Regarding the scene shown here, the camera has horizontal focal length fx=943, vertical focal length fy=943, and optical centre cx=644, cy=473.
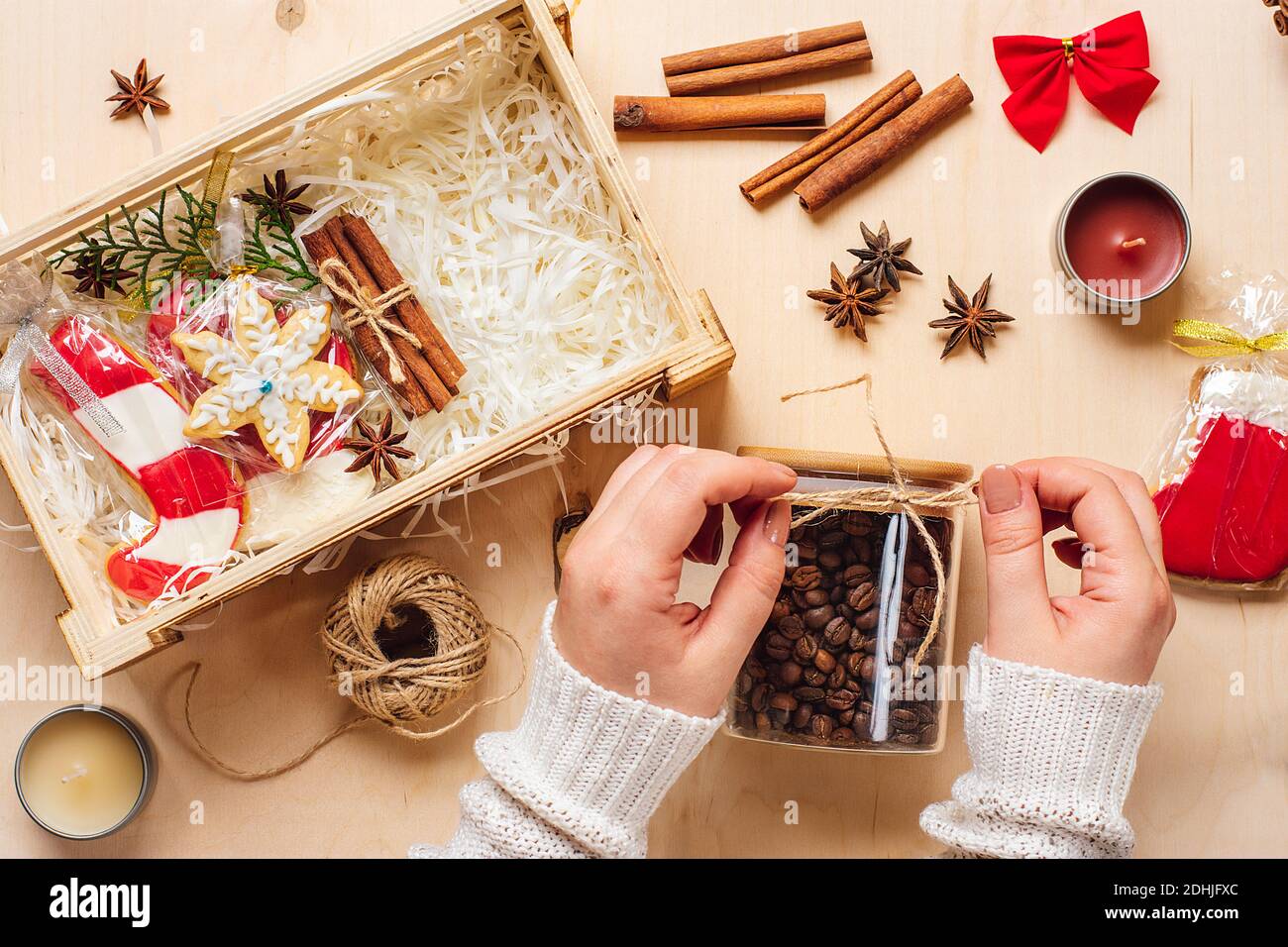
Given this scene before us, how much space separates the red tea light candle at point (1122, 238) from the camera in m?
1.45

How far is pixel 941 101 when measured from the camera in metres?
1.52

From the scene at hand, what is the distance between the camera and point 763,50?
1.54 m

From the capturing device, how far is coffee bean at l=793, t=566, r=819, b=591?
1259 mm

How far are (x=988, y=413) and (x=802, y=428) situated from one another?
0.99ft

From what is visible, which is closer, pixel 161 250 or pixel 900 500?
pixel 900 500

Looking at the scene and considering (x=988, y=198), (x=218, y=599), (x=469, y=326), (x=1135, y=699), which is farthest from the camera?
(x=988, y=198)

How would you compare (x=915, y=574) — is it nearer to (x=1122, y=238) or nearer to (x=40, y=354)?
(x=1122, y=238)

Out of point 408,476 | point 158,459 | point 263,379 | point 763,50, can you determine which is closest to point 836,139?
point 763,50

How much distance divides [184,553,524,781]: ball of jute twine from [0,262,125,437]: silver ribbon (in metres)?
0.43

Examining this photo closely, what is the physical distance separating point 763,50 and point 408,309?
0.71m

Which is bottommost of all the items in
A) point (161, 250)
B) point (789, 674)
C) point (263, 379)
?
point (789, 674)

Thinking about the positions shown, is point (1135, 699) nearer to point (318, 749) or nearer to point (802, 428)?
point (802, 428)

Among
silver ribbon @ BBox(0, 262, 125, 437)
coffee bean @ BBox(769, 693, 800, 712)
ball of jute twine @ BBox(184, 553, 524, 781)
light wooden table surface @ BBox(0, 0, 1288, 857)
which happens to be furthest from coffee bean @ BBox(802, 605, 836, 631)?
silver ribbon @ BBox(0, 262, 125, 437)

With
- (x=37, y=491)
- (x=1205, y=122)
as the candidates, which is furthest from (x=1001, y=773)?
(x=37, y=491)
